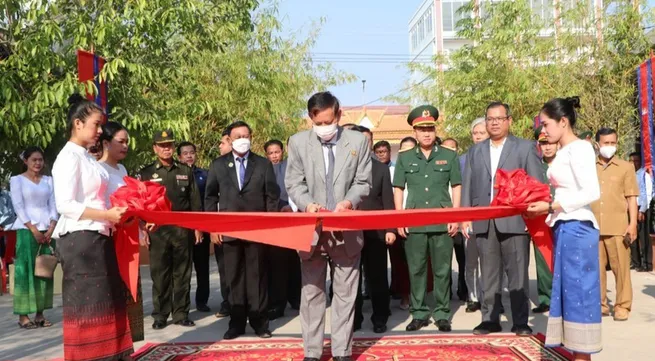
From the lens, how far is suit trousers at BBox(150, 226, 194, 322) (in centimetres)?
746

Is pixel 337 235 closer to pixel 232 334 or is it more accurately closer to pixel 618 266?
pixel 232 334

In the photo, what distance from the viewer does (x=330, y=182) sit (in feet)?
18.5

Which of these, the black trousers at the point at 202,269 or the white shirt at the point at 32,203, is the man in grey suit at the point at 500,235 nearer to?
the black trousers at the point at 202,269

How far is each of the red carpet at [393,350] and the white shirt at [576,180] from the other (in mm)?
1124

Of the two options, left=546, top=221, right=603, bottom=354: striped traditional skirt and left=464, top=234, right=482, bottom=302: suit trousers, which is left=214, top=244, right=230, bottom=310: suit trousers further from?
left=546, top=221, right=603, bottom=354: striped traditional skirt

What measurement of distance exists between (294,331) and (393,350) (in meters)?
1.39

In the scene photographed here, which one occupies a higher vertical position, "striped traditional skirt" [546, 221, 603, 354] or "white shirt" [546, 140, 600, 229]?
"white shirt" [546, 140, 600, 229]

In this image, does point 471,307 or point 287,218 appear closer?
point 287,218

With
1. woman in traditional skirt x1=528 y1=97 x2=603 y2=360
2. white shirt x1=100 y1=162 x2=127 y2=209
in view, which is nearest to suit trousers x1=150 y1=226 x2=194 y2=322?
white shirt x1=100 y1=162 x2=127 y2=209

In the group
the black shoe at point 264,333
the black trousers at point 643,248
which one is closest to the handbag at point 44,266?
the black shoe at point 264,333

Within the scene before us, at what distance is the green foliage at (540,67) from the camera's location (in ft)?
49.5

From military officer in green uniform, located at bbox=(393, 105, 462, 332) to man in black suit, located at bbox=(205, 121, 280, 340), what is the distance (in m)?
1.22

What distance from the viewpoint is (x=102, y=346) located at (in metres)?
4.76

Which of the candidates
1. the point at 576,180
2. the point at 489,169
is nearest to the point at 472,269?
the point at 489,169
